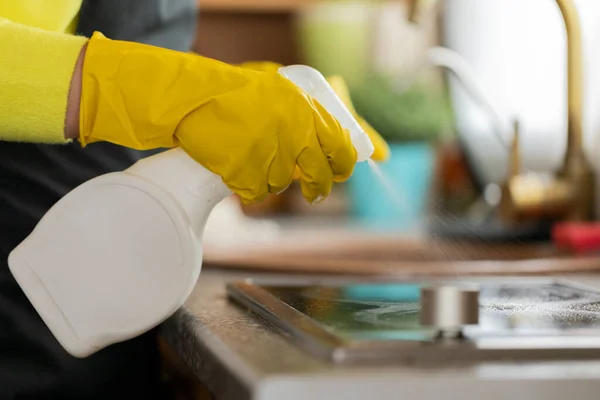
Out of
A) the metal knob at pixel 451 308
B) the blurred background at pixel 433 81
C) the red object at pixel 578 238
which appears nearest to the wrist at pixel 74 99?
the metal knob at pixel 451 308

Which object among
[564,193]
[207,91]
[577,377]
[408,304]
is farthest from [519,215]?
[577,377]

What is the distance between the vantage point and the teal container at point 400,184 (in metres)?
2.10

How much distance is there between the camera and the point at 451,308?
53 centimetres

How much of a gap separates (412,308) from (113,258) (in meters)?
0.23

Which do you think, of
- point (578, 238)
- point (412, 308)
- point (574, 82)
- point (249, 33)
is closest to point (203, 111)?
point (412, 308)

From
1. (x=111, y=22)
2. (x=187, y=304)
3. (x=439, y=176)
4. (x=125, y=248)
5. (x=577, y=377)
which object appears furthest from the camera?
(x=439, y=176)

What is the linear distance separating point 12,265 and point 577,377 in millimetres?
A: 416

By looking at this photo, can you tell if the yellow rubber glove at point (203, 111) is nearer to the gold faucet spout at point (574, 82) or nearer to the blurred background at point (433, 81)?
the gold faucet spout at point (574, 82)

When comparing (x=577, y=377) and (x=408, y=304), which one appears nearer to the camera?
(x=577, y=377)

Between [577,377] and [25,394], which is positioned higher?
[577,377]

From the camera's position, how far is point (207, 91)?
0.68 metres

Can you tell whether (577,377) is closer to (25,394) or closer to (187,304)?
(187,304)

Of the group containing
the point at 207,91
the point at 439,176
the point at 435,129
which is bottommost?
the point at 439,176

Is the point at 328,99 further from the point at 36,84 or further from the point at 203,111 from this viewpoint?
the point at 36,84
